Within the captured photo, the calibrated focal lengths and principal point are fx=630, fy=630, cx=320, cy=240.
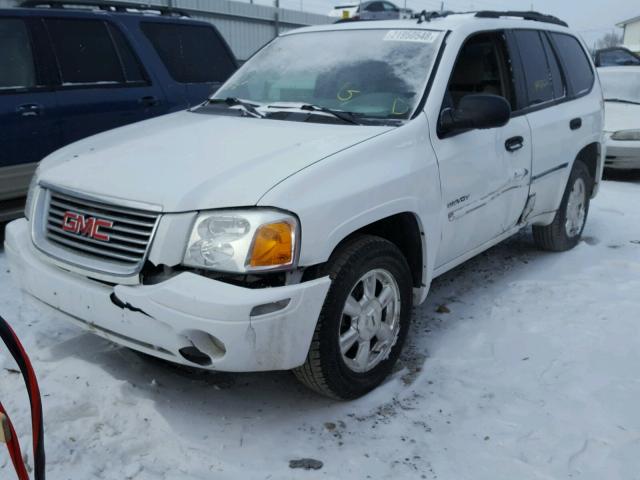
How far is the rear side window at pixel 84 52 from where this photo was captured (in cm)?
498

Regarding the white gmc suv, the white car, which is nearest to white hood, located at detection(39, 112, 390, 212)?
the white gmc suv

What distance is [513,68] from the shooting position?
411 centimetres

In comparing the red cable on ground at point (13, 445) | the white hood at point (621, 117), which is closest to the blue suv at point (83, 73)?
the red cable on ground at point (13, 445)

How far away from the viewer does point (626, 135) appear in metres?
8.16

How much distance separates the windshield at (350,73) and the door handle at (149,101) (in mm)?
1532

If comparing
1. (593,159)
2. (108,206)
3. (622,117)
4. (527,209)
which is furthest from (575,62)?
(622,117)

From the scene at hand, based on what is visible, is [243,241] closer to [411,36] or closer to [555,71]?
[411,36]

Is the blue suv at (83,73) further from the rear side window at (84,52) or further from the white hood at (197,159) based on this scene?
the white hood at (197,159)

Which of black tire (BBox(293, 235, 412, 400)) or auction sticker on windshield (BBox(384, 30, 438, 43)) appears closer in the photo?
black tire (BBox(293, 235, 412, 400))

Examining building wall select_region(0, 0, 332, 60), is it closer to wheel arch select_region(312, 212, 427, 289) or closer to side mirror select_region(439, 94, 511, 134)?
side mirror select_region(439, 94, 511, 134)

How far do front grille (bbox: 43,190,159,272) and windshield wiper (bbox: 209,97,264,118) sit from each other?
1.15 m

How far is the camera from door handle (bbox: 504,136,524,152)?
12.5 feet

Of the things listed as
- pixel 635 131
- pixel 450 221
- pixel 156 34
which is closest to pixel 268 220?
pixel 450 221

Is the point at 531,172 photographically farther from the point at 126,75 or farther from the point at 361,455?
the point at 126,75
